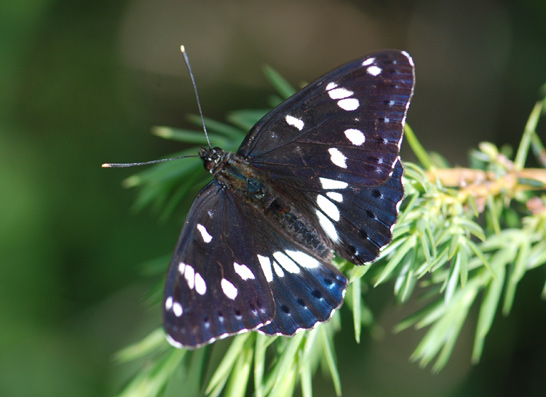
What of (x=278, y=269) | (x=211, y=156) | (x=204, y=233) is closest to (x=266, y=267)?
(x=278, y=269)

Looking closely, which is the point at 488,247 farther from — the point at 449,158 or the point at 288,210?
the point at 449,158

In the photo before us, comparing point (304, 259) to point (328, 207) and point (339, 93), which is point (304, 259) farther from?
point (339, 93)

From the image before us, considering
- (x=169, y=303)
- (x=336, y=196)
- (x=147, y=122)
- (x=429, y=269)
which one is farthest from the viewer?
(x=147, y=122)

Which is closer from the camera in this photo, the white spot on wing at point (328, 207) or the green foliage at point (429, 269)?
the green foliage at point (429, 269)

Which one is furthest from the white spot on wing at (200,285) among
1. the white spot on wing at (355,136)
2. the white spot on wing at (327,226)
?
the white spot on wing at (355,136)

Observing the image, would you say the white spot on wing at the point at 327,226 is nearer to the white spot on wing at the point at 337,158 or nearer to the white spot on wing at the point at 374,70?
the white spot on wing at the point at 337,158
